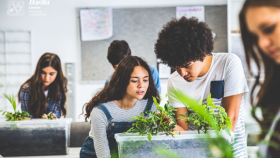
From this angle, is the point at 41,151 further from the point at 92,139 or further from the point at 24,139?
the point at 92,139

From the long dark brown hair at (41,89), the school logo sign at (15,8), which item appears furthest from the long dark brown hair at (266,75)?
the school logo sign at (15,8)

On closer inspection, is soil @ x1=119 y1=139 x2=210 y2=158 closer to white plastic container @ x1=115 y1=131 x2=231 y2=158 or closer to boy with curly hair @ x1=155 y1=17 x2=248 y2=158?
white plastic container @ x1=115 y1=131 x2=231 y2=158

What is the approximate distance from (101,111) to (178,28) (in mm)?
596

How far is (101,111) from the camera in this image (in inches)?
54.7

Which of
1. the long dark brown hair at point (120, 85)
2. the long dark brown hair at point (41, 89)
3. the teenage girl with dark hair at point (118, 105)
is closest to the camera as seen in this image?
the teenage girl with dark hair at point (118, 105)

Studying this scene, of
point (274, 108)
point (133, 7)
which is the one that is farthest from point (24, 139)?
point (133, 7)

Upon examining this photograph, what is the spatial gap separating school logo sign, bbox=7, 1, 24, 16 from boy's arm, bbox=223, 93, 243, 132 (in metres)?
3.19

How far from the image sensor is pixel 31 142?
5.36 feet

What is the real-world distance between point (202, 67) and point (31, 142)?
1.11 metres

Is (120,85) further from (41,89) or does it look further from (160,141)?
(41,89)

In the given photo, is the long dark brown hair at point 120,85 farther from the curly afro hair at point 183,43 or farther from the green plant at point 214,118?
the green plant at point 214,118

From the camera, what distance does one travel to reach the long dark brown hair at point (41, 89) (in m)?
2.06

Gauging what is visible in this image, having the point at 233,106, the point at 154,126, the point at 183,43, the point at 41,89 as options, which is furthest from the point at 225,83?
the point at 41,89

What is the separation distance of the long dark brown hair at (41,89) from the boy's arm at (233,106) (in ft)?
4.76
